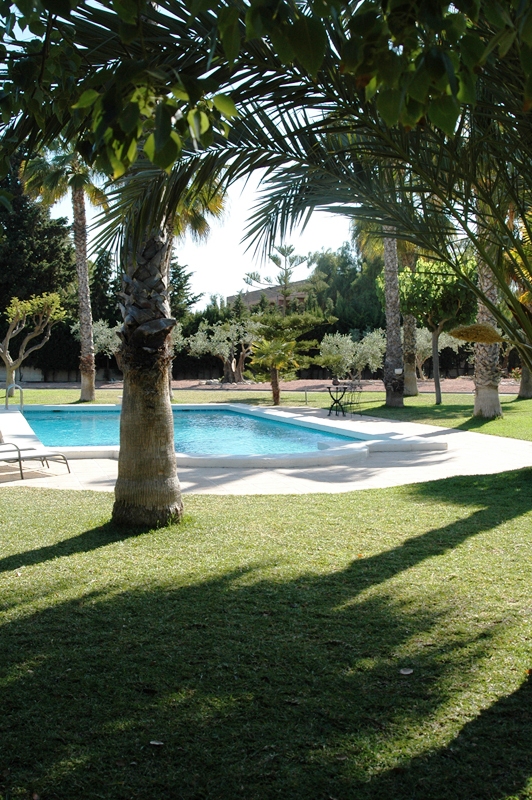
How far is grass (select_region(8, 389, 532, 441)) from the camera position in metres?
14.4

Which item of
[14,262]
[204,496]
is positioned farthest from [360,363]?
[204,496]

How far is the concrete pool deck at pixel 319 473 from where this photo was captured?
8391 millimetres

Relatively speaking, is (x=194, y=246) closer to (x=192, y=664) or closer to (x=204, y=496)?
(x=204, y=496)

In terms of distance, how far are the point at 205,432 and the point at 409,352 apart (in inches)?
397

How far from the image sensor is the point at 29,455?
9258 millimetres

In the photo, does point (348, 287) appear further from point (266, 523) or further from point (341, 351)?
point (266, 523)

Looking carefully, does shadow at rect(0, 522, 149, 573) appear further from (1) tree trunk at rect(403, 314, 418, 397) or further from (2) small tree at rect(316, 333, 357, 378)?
(2) small tree at rect(316, 333, 357, 378)

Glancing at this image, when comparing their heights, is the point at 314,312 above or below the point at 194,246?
below

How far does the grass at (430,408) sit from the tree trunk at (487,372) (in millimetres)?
315

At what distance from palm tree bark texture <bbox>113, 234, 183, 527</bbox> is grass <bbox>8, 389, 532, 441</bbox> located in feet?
27.9

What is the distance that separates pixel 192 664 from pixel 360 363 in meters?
27.5

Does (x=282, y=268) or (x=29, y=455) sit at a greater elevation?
(x=282, y=268)

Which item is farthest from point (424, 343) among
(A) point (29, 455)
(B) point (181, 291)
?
(A) point (29, 455)

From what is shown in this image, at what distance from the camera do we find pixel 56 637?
3.73 metres
